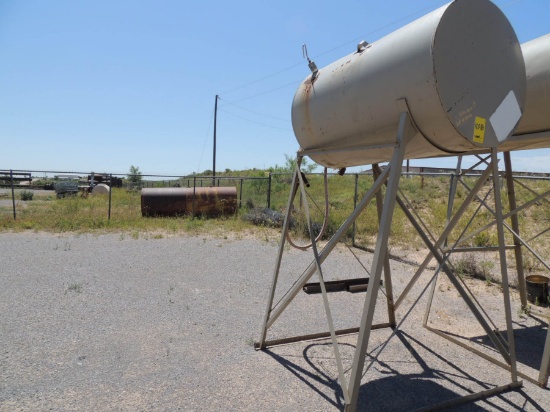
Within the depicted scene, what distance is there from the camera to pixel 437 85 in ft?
Result: 8.45

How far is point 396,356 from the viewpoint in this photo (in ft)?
13.6

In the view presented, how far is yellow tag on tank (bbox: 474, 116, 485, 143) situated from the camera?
2854mm

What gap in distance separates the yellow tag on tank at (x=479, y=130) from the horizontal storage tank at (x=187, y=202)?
11784 millimetres

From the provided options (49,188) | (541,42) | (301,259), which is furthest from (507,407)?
(49,188)

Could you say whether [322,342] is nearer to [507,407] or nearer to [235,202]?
[507,407]

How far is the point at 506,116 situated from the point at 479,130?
36 cm

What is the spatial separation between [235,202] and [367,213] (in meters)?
4.79

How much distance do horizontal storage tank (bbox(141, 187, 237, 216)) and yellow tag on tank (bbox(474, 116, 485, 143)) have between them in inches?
464

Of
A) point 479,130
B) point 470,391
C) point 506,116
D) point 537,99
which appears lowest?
point 470,391

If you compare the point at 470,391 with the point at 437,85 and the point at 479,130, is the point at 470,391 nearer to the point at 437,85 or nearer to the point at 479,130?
the point at 479,130

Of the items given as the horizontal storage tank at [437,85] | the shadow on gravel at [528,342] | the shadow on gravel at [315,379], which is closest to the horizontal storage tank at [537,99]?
the horizontal storage tank at [437,85]

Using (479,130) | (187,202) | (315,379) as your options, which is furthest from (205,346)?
(187,202)

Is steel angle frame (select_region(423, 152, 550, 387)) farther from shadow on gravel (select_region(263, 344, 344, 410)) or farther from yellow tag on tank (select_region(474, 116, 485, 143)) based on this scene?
shadow on gravel (select_region(263, 344, 344, 410))

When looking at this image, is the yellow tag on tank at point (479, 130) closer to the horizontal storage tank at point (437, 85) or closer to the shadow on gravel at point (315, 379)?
the horizontal storage tank at point (437, 85)
